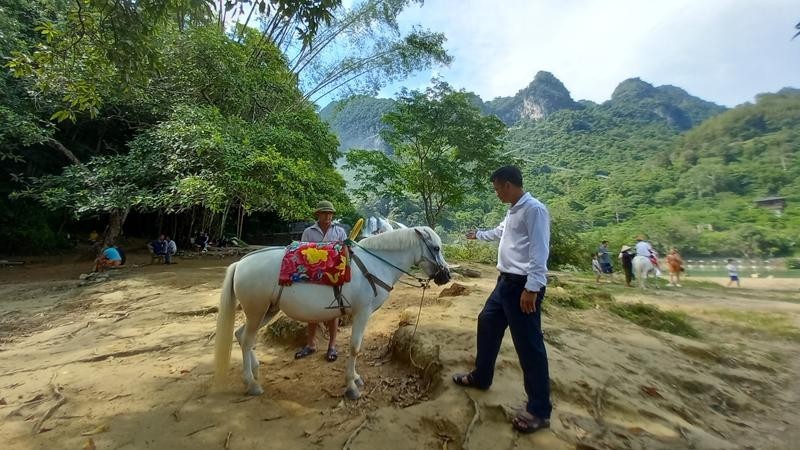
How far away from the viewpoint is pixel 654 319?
5.89m

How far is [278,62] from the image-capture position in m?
13.6

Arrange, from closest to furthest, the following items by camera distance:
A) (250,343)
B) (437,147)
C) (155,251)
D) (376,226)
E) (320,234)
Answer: (250,343), (320,234), (376,226), (155,251), (437,147)

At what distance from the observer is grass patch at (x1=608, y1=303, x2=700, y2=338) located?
5707 millimetres

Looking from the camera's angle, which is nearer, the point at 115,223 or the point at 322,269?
the point at 322,269

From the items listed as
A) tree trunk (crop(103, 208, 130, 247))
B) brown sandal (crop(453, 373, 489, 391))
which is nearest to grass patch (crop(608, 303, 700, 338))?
brown sandal (crop(453, 373, 489, 391))

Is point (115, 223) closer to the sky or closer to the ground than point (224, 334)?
closer to the sky

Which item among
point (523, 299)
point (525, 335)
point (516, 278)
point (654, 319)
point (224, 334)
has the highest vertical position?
point (516, 278)

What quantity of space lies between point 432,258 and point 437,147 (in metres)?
13.2

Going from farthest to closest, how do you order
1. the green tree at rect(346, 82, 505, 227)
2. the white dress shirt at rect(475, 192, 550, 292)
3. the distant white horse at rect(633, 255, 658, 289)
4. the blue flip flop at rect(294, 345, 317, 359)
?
the green tree at rect(346, 82, 505, 227), the distant white horse at rect(633, 255, 658, 289), the blue flip flop at rect(294, 345, 317, 359), the white dress shirt at rect(475, 192, 550, 292)

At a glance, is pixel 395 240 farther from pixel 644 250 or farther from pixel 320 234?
pixel 644 250

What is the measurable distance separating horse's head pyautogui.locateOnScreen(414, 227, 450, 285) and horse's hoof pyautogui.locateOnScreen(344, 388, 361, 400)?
1.13m

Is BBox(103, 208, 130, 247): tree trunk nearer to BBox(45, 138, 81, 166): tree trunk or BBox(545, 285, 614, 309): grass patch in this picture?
BBox(45, 138, 81, 166): tree trunk

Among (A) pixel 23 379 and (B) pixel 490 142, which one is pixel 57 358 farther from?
(B) pixel 490 142

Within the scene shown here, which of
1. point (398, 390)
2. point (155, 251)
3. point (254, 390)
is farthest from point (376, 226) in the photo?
point (155, 251)
